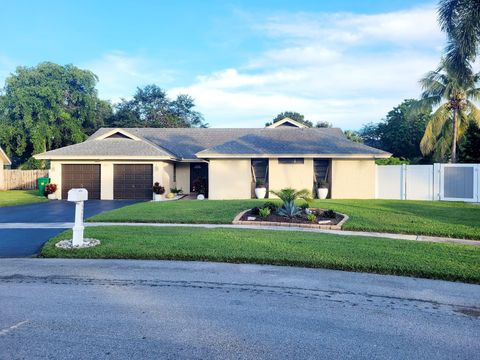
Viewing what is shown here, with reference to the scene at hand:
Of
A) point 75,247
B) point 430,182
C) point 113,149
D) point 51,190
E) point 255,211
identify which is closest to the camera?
point 75,247

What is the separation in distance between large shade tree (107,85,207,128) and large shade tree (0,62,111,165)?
3.50 meters

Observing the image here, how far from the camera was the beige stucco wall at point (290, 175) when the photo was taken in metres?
21.3

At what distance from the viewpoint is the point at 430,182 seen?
20672mm

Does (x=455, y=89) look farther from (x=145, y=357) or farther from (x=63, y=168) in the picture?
(x=145, y=357)

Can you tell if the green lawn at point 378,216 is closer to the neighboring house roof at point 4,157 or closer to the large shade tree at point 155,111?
the neighboring house roof at point 4,157

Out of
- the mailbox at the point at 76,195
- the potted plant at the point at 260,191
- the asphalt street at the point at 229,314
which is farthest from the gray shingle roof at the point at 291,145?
the asphalt street at the point at 229,314

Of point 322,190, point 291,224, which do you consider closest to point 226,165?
point 322,190

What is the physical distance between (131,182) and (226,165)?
6.10 m

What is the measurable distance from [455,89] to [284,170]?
1469 cm

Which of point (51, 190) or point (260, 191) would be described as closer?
point (260, 191)

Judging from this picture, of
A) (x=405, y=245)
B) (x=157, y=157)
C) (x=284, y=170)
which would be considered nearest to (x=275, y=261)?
(x=405, y=245)

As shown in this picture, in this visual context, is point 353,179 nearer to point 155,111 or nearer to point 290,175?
point 290,175

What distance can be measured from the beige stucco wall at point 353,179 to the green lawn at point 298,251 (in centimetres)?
1112

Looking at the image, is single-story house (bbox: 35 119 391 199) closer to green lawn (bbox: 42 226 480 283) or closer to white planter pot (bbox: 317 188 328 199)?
white planter pot (bbox: 317 188 328 199)
